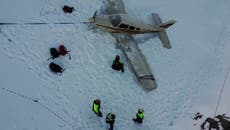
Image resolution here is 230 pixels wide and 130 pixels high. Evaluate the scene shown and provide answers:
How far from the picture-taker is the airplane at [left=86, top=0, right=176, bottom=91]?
77.9ft

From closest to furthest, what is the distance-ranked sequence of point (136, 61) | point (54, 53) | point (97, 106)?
point (97, 106) → point (54, 53) → point (136, 61)

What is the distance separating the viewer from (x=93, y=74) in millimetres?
23219

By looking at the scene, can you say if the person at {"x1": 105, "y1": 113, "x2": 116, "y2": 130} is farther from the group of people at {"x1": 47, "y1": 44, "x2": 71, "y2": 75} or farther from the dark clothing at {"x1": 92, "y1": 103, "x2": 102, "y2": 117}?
the group of people at {"x1": 47, "y1": 44, "x2": 71, "y2": 75}

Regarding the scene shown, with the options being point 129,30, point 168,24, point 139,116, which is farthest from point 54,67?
point 168,24

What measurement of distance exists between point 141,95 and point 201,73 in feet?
14.6

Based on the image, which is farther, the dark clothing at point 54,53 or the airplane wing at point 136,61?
the airplane wing at point 136,61

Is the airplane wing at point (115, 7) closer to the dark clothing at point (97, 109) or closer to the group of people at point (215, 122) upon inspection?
the dark clothing at point (97, 109)

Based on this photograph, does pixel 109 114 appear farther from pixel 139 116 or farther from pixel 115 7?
pixel 115 7

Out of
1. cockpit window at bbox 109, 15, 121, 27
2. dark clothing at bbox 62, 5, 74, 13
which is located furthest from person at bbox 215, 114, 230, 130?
dark clothing at bbox 62, 5, 74, 13

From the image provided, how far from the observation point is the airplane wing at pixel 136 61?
926 inches

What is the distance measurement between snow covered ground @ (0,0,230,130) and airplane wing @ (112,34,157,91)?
410 millimetres

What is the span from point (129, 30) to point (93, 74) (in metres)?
3.62

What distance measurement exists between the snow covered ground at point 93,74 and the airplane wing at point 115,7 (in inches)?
23.6

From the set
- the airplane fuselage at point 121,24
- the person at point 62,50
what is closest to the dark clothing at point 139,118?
the person at point 62,50
